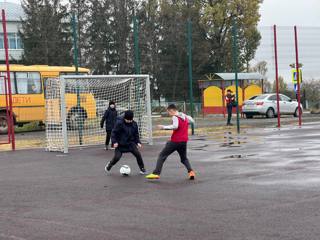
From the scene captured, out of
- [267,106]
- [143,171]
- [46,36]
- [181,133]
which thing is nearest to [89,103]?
[143,171]

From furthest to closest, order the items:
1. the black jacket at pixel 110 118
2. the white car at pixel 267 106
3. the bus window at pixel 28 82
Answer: the white car at pixel 267 106 < the bus window at pixel 28 82 < the black jacket at pixel 110 118

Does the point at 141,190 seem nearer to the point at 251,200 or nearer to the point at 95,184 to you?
the point at 95,184

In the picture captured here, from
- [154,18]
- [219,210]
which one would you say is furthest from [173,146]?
[154,18]

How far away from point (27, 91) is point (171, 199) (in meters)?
19.5

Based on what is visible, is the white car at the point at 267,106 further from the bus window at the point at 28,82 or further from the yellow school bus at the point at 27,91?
the bus window at the point at 28,82

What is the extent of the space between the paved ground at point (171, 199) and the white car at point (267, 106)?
56.4 feet

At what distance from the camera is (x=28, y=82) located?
89.0 ft

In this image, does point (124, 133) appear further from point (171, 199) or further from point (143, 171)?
point (171, 199)

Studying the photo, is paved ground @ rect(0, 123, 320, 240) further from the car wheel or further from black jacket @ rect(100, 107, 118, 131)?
the car wheel

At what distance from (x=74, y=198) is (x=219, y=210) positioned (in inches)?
101

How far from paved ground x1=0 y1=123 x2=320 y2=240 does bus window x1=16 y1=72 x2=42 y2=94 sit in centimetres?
1239

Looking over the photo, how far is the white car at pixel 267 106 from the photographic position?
31.9 m

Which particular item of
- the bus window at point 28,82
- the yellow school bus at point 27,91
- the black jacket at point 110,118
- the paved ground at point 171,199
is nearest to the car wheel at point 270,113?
the yellow school bus at point 27,91

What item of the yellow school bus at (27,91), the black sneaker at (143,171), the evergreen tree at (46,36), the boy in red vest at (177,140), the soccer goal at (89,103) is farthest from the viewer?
the yellow school bus at (27,91)
